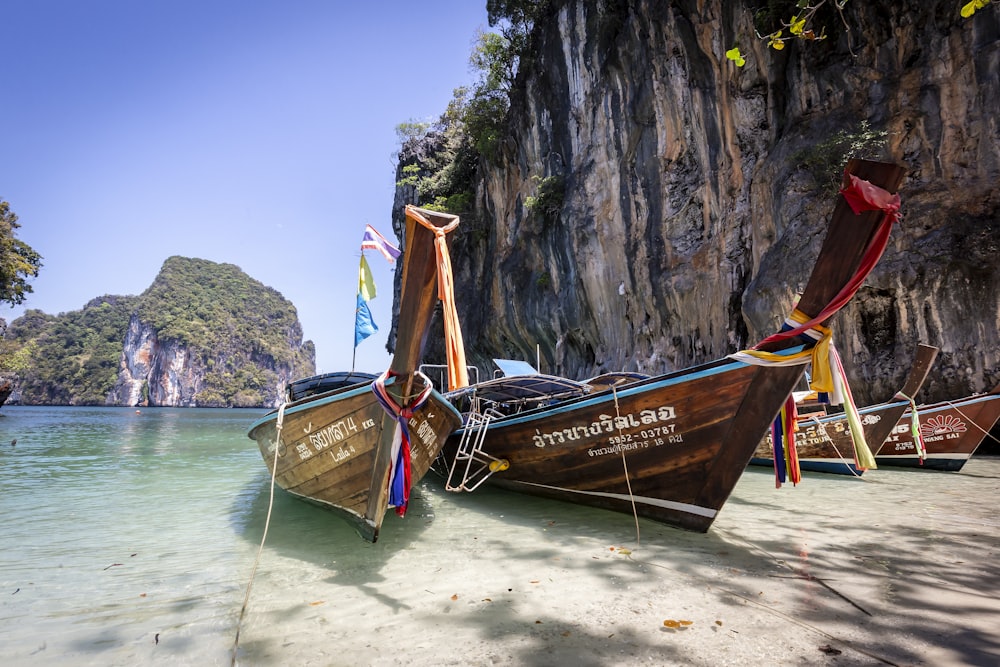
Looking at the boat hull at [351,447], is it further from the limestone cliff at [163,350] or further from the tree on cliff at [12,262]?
the limestone cliff at [163,350]

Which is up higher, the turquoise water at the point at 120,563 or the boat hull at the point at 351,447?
the boat hull at the point at 351,447

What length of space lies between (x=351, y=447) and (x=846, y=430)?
7678 mm

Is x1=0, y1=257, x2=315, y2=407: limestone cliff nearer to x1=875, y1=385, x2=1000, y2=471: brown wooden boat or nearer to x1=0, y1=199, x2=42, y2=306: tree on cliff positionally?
x1=0, y1=199, x2=42, y2=306: tree on cliff

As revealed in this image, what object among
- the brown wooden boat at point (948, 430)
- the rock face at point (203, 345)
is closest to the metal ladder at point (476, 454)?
the brown wooden boat at point (948, 430)

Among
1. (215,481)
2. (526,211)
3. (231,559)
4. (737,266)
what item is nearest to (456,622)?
(231,559)

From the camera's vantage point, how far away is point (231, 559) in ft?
13.8

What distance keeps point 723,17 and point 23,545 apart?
16550 millimetres

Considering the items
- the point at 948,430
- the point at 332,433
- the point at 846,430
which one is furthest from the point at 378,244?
the point at 948,430

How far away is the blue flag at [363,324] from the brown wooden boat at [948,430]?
831 cm

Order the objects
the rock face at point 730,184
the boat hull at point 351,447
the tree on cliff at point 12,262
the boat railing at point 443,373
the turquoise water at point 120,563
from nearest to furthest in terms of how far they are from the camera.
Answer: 1. the turquoise water at point 120,563
2. the boat hull at point 351,447
3. the boat railing at point 443,373
4. the rock face at point 730,184
5. the tree on cliff at point 12,262

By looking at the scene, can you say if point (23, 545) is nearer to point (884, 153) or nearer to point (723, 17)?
point (884, 153)

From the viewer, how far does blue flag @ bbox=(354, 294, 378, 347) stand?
675 centimetres

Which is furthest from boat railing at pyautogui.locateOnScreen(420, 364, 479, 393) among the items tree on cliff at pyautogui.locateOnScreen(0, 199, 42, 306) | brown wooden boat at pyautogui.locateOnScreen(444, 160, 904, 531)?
tree on cliff at pyautogui.locateOnScreen(0, 199, 42, 306)

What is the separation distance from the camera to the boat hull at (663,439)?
4.11 m
